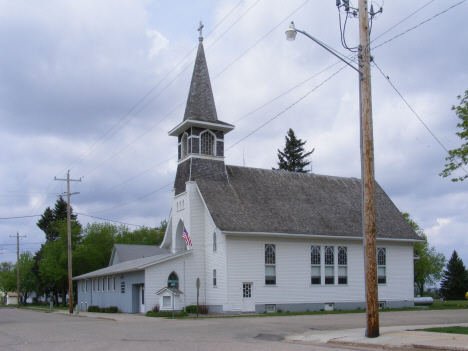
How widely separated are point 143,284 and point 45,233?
6063 centimetres

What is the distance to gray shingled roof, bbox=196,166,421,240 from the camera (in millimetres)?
34625

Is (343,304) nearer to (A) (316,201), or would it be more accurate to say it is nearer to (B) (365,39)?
(A) (316,201)

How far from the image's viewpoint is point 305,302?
35.1 m

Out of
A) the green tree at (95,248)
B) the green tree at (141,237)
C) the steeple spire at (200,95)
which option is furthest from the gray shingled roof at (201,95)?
the green tree at (141,237)

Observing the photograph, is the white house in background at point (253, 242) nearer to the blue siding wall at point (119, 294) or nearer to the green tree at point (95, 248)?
the blue siding wall at point (119, 294)

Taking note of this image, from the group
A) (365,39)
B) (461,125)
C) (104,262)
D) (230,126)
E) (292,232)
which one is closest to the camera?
(365,39)

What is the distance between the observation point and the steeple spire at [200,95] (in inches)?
1511

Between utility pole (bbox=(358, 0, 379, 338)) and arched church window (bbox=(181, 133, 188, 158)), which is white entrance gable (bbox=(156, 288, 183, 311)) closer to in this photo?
arched church window (bbox=(181, 133, 188, 158))

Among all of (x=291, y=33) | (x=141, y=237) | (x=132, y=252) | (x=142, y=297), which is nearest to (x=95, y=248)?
(x=132, y=252)

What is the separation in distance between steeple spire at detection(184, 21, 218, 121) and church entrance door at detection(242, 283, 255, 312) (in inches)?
497

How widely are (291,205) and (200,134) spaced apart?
28.2ft

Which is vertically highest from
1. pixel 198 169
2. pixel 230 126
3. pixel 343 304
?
pixel 230 126

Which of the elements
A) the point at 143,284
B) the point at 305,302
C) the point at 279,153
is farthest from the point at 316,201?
the point at 279,153

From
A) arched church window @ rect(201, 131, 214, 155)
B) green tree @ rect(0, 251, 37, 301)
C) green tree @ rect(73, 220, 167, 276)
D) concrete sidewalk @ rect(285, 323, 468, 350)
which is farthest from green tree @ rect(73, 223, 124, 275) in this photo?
concrete sidewalk @ rect(285, 323, 468, 350)
